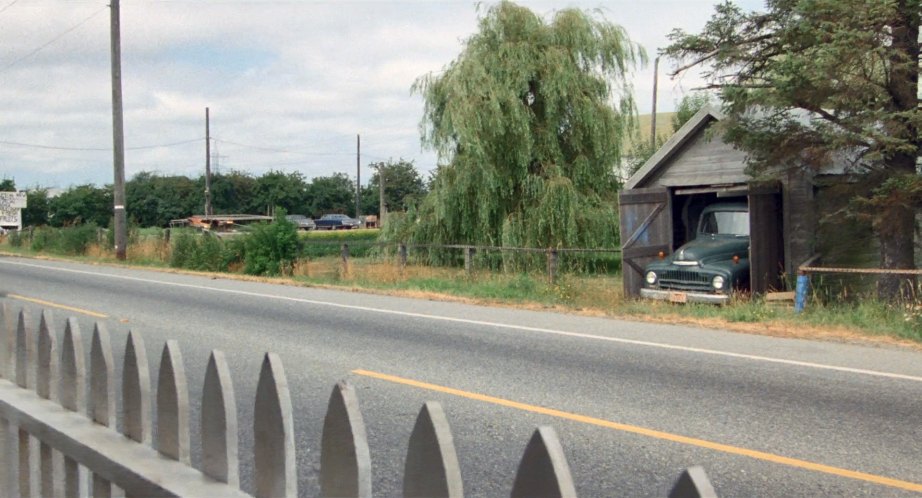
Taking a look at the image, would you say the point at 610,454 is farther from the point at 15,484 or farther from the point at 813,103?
the point at 813,103

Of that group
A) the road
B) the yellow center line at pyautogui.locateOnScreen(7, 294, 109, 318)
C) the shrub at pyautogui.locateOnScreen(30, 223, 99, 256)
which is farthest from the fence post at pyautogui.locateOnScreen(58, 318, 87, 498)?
the shrub at pyautogui.locateOnScreen(30, 223, 99, 256)

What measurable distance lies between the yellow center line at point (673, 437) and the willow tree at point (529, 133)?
655 inches

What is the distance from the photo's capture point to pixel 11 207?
130ft

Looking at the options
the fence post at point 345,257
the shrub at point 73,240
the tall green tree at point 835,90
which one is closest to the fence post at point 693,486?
the tall green tree at point 835,90

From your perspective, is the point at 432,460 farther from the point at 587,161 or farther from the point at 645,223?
the point at 587,161

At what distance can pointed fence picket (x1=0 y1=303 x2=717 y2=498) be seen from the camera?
1823 millimetres

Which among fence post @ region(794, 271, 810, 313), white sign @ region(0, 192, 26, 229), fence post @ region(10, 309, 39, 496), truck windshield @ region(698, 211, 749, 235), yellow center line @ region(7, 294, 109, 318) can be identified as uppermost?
white sign @ region(0, 192, 26, 229)

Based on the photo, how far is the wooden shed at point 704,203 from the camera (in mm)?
16250

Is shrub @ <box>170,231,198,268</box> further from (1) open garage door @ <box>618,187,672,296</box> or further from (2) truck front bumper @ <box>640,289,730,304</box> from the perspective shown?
(2) truck front bumper @ <box>640,289,730,304</box>

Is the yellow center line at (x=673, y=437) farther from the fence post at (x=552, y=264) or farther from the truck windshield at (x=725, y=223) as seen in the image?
the truck windshield at (x=725, y=223)

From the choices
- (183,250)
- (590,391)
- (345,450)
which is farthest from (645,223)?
(345,450)

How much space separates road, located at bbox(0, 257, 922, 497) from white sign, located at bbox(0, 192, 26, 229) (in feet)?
92.3

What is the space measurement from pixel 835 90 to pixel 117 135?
82.9 feet

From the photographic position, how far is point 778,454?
609cm
